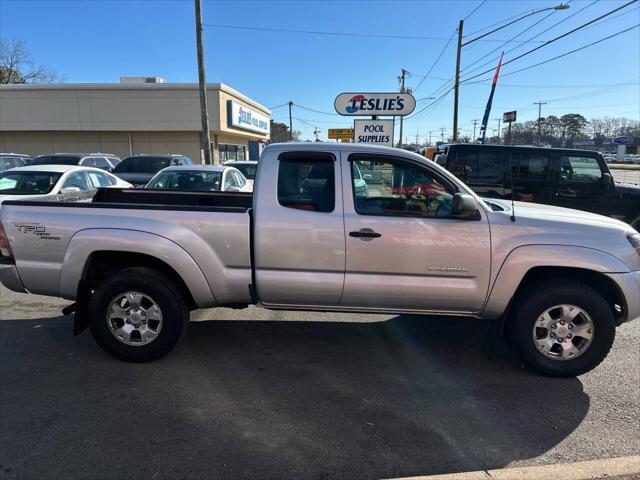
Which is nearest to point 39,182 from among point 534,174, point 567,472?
point 567,472

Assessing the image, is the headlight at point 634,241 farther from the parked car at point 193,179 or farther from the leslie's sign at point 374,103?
the leslie's sign at point 374,103

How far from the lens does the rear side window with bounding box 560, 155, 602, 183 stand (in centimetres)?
813

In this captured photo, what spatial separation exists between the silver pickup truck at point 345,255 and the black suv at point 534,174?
4746 mm

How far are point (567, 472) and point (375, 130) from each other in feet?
29.9

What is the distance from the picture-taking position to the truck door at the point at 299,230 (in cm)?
354

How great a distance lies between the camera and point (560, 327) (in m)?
3.59

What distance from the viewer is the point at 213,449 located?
270 cm

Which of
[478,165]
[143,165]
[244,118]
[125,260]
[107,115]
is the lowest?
[125,260]

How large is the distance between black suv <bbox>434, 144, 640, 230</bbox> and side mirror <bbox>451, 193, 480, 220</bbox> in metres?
5.14

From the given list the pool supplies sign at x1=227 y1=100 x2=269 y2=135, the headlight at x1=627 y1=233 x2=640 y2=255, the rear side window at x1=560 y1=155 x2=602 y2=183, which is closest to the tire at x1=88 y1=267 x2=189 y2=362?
the headlight at x1=627 y1=233 x2=640 y2=255

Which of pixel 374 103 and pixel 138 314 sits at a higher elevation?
pixel 374 103

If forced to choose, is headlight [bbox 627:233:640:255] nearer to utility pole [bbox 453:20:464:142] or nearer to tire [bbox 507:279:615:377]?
tire [bbox 507:279:615:377]

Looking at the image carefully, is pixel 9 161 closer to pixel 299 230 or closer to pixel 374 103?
pixel 374 103

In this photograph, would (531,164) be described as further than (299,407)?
Yes
